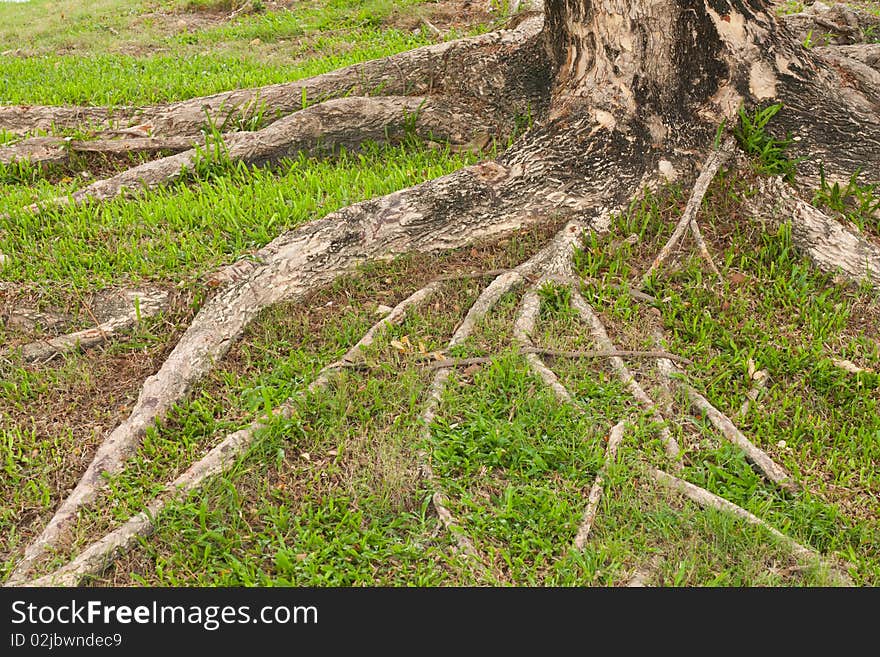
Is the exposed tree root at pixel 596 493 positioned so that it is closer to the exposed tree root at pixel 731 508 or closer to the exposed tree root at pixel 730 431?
the exposed tree root at pixel 731 508

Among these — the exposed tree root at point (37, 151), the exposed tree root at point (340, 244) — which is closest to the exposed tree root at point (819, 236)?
the exposed tree root at point (340, 244)

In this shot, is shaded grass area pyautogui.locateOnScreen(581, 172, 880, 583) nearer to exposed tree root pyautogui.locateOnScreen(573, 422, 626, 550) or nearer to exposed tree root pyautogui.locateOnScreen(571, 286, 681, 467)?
exposed tree root pyautogui.locateOnScreen(571, 286, 681, 467)

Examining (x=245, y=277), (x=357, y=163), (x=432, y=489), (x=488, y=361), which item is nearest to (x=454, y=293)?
(x=488, y=361)

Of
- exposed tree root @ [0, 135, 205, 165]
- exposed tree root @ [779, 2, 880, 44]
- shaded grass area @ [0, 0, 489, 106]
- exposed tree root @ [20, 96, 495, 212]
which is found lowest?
exposed tree root @ [779, 2, 880, 44]

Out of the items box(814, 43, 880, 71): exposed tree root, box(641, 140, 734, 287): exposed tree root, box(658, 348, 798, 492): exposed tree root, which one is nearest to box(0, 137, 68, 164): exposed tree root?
box(641, 140, 734, 287): exposed tree root

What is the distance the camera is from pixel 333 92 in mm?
7383

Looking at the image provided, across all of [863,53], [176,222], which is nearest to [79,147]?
[176,222]

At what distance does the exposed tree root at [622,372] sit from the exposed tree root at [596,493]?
21cm

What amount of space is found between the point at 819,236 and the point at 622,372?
1724 millimetres

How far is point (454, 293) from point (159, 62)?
667 centimetres

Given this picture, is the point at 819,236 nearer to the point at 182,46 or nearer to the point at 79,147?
the point at 79,147

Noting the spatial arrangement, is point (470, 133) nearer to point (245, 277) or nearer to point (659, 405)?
point (245, 277)

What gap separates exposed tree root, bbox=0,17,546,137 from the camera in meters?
7.05

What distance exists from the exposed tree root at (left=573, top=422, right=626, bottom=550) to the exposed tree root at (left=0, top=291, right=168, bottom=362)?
274 cm
